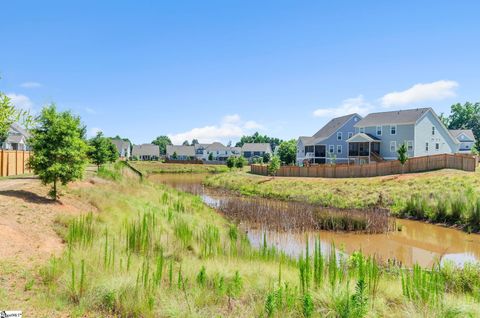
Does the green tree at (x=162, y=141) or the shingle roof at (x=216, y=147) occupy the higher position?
the green tree at (x=162, y=141)

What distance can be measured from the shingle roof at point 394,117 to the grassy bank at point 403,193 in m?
16.8

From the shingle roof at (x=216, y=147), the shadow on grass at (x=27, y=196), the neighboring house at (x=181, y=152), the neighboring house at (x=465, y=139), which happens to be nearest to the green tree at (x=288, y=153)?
the neighboring house at (x=465, y=139)

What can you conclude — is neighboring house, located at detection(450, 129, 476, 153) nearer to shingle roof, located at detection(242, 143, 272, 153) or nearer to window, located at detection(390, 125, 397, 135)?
window, located at detection(390, 125, 397, 135)

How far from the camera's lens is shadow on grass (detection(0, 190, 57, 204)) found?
49.0 ft

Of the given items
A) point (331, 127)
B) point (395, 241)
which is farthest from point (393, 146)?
point (395, 241)

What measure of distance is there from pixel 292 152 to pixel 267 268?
240ft

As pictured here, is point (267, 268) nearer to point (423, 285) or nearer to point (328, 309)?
point (328, 309)

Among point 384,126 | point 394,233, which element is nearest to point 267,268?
point 394,233

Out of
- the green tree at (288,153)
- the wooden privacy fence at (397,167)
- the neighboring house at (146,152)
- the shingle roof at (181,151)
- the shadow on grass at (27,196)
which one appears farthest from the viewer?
the shingle roof at (181,151)

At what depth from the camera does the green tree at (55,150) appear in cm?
1566

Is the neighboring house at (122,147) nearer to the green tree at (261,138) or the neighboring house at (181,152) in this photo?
the neighboring house at (181,152)

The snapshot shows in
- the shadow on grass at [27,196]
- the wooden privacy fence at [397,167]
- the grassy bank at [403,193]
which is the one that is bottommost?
the grassy bank at [403,193]

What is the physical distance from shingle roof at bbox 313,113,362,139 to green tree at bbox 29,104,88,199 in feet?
178

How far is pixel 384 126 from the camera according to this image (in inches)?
2189
